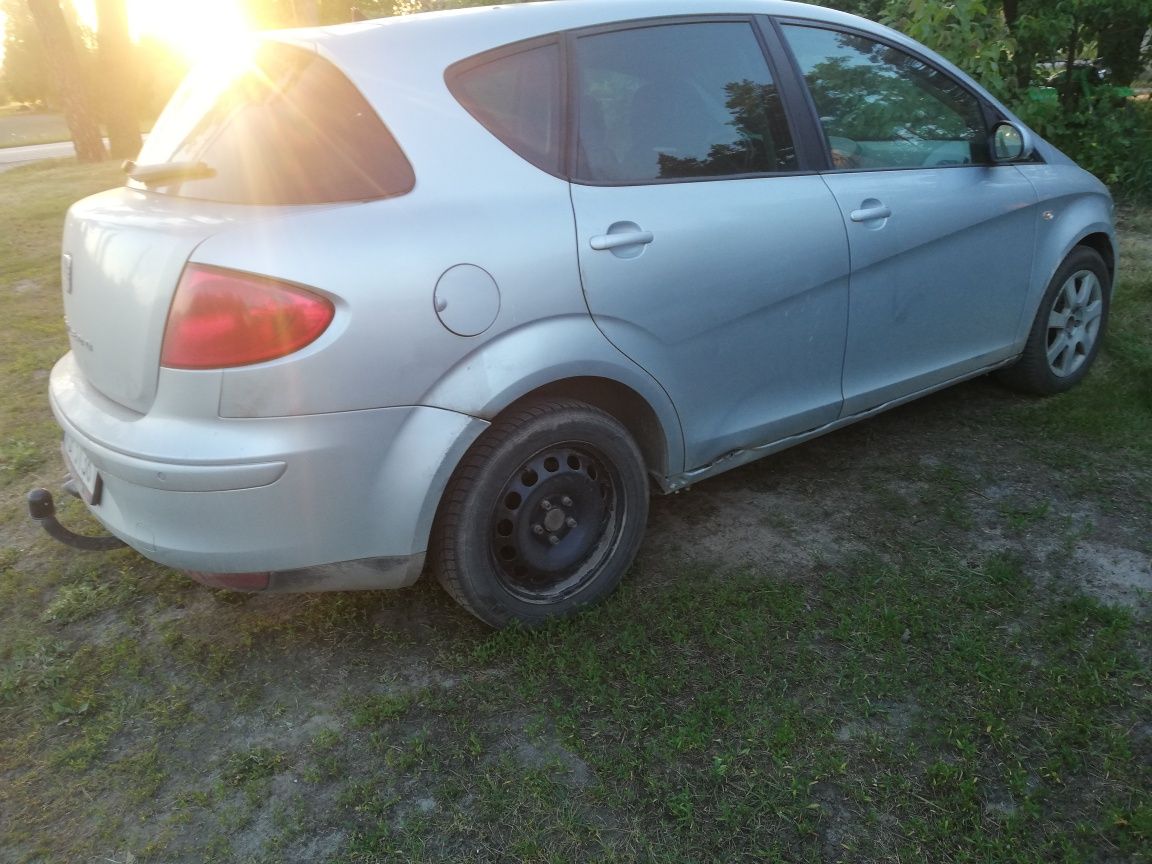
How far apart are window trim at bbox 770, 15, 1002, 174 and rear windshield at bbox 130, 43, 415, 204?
63.2 inches

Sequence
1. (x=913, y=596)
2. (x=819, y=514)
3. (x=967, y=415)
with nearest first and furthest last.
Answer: (x=913, y=596), (x=819, y=514), (x=967, y=415)

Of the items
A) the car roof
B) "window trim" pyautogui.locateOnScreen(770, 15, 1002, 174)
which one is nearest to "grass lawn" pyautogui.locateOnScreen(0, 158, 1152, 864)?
"window trim" pyautogui.locateOnScreen(770, 15, 1002, 174)

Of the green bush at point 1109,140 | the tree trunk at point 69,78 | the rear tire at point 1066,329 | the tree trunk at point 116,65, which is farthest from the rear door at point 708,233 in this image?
the tree trunk at point 116,65

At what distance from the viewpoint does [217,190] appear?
258 cm

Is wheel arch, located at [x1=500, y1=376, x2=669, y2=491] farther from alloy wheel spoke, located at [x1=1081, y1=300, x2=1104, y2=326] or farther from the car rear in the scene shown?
alloy wheel spoke, located at [x1=1081, y1=300, x2=1104, y2=326]

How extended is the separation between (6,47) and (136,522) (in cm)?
6236

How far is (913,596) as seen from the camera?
3012 millimetres

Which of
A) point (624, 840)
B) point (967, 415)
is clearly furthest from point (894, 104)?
point (624, 840)

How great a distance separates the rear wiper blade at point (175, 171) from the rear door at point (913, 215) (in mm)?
2057

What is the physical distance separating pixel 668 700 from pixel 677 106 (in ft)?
6.11

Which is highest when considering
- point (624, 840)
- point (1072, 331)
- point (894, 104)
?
point (894, 104)

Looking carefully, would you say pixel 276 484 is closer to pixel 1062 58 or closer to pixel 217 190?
pixel 217 190

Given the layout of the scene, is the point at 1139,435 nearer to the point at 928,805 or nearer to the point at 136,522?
the point at 928,805

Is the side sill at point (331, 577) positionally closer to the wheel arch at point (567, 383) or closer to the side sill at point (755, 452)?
the wheel arch at point (567, 383)
